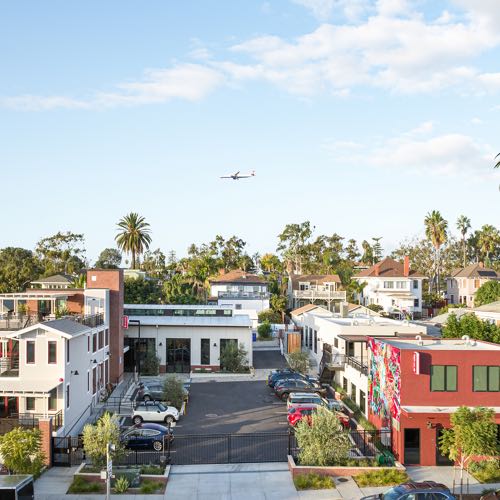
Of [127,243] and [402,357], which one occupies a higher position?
[127,243]

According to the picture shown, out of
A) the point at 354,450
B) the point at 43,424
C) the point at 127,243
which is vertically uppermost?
the point at 127,243

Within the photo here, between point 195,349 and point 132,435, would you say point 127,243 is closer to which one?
point 195,349

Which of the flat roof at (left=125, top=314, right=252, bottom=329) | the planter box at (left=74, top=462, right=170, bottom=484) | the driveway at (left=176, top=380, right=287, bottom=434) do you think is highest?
the flat roof at (left=125, top=314, right=252, bottom=329)

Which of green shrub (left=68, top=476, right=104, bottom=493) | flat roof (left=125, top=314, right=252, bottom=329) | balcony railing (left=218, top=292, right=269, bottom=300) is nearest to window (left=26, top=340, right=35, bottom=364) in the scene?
green shrub (left=68, top=476, right=104, bottom=493)

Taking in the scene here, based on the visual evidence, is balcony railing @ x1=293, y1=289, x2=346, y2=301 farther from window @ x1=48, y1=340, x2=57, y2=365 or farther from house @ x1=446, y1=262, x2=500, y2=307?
window @ x1=48, y1=340, x2=57, y2=365

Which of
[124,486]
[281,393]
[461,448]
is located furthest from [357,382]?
[124,486]

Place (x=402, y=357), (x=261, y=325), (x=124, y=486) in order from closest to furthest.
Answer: (x=124, y=486) < (x=402, y=357) < (x=261, y=325)

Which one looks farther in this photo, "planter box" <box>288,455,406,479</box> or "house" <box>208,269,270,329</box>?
"house" <box>208,269,270,329</box>
